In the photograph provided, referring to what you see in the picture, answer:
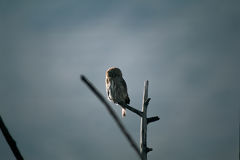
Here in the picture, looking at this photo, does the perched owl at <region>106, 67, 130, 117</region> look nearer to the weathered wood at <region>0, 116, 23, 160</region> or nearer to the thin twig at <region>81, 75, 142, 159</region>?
the weathered wood at <region>0, 116, 23, 160</region>

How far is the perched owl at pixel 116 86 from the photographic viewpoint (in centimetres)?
1138

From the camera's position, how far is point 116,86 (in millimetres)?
11375

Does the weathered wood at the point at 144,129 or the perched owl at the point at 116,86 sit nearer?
the weathered wood at the point at 144,129

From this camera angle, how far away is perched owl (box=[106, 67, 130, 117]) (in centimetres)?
1138

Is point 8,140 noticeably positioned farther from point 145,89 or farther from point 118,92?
point 118,92

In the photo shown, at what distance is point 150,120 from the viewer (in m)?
4.98

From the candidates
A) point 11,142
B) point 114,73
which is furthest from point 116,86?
point 11,142

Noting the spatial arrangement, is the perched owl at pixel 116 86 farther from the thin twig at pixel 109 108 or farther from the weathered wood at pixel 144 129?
the thin twig at pixel 109 108

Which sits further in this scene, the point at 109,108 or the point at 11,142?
the point at 11,142

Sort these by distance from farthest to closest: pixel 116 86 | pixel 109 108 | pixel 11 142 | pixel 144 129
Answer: pixel 116 86, pixel 144 129, pixel 11 142, pixel 109 108

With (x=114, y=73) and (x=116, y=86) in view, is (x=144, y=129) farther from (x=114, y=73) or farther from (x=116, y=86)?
(x=114, y=73)

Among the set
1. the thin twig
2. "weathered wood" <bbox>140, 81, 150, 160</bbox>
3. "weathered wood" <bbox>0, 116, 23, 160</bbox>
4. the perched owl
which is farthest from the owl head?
the thin twig

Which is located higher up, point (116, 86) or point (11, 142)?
point (116, 86)

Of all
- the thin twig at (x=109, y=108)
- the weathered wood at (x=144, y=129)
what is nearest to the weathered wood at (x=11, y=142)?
the thin twig at (x=109, y=108)
